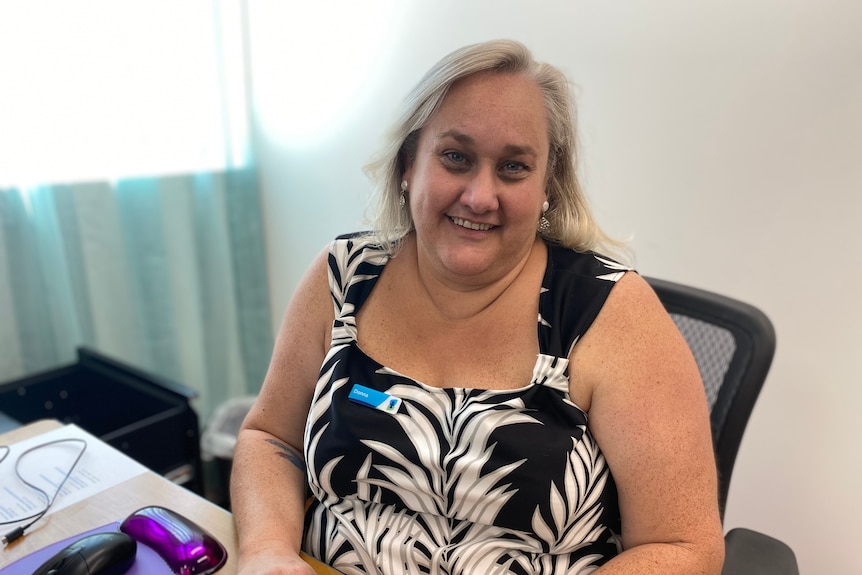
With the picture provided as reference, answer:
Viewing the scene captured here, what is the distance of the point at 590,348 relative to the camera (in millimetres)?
966

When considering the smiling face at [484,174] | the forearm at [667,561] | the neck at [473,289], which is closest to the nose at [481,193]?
the smiling face at [484,174]

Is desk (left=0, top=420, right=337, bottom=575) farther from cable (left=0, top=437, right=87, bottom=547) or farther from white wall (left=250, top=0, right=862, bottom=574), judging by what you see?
white wall (left=250, top=0, right=862, bottom=574)

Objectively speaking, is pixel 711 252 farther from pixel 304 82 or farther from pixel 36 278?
pixel 36 278

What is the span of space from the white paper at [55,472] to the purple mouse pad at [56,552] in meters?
0.10

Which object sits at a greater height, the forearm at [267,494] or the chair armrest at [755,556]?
the chair armrest at [755,556]

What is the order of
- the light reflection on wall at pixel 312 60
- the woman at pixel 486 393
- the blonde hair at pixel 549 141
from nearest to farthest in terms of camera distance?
the woman at pixel 486 393, the blonde hair at pixel 549 141, the light reflection on wall at pixel 312 60

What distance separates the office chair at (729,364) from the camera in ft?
3.26

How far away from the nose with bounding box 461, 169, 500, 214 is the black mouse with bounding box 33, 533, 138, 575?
69 centimetres

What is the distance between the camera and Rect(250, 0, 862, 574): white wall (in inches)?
54.6

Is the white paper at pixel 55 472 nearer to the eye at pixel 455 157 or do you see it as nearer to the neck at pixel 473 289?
the neck at pixel 473 289

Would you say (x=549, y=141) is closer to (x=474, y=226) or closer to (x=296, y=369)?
(x=474, y=226)

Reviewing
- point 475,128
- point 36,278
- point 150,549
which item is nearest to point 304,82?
point 36,278

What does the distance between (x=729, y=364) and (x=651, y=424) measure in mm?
286

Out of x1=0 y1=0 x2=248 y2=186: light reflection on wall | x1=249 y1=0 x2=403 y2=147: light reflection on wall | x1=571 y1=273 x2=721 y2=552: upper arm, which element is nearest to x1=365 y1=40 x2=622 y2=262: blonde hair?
x1=571 y1=273 x2=721 y2=552: upper arm
